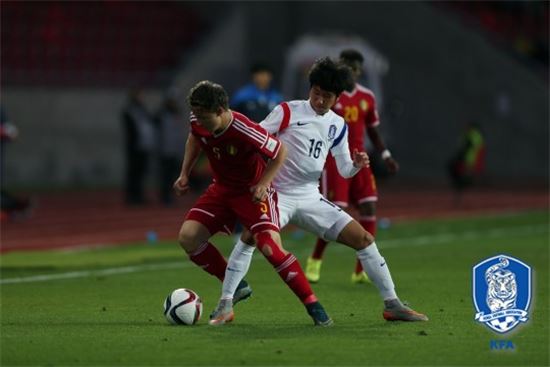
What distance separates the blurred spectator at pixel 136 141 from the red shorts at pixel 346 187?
1396 centimetres

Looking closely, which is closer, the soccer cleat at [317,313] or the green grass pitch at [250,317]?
the green grass pitch at [250,317]

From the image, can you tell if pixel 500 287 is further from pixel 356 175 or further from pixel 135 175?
pixel 135 175

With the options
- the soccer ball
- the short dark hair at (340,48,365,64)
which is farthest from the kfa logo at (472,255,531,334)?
the short dark hair at (340,48,365,64)

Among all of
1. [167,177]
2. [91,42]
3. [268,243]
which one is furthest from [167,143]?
[268,243]

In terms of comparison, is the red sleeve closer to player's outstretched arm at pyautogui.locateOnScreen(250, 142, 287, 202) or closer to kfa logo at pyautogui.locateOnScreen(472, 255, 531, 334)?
player's outstretched arm at pyautogui.locateOnScreen(250, 142, 287, 202)

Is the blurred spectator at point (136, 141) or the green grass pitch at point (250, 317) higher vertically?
the green grass pitch at point (250, 317)

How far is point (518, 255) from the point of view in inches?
743

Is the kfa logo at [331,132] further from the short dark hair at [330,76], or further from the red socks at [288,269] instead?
the red socks at [288,269]

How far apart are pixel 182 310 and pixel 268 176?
4.09 ft

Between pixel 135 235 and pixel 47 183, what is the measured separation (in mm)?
10632

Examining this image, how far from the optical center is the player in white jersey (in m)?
11.5

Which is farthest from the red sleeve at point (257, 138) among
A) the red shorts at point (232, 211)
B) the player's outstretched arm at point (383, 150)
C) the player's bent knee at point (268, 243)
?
the player's outstretched arm at point (383, 150)

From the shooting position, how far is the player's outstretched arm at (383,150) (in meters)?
14.6

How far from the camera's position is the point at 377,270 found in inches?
452
